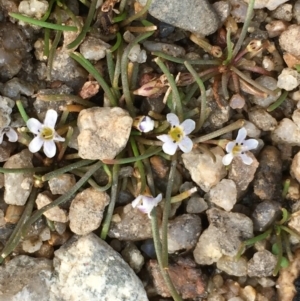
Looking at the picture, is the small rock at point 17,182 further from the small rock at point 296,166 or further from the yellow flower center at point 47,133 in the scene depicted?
the small rock at point 296,166

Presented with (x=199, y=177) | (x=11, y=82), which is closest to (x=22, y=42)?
(x=11, y=82)

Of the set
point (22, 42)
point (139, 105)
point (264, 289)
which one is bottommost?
point (264, 289)

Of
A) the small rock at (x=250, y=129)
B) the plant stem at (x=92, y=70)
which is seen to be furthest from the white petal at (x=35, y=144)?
the small rock at (x=250, y=129)

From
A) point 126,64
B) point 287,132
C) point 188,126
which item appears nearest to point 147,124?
point 188,126

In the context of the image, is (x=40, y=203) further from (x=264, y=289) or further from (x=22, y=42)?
(x=264, y=289)

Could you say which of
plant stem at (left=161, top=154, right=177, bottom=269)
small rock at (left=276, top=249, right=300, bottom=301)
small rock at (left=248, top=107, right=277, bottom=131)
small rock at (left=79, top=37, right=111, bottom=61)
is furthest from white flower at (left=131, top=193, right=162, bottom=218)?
small rock at (left=276, top=249, right=300, bottom=301)

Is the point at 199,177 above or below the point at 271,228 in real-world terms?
above
